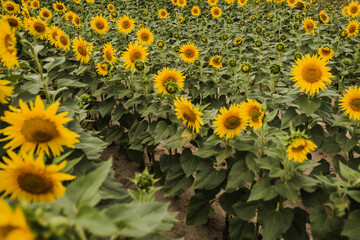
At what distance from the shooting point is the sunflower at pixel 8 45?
155 centimetres

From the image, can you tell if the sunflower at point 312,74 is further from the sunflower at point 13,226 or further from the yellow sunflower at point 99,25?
the yellow sunflower at point 99,25

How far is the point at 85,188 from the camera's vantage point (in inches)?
35.0

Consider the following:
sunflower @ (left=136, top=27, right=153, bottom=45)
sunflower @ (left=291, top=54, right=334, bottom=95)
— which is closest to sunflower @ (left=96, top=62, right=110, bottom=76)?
sunflower @ (left=136, top=27, right=153, bottom=45)

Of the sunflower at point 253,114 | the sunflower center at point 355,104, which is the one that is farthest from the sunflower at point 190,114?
the sunflower center at point 355,104

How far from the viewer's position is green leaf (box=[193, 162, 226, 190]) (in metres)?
2.15

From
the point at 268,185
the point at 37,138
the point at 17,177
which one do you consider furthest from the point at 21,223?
the point at 268,185

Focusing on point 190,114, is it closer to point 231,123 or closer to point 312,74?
point 231,123

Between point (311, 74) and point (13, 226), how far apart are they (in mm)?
2495

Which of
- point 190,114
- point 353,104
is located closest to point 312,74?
point 353,104

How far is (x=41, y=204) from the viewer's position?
849 mm

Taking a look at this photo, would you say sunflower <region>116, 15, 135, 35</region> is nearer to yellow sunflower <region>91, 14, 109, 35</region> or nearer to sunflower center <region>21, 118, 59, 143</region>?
yellow sunflower <region>91, 14, 109, 35</region>

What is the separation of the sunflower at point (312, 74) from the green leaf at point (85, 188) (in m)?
2.14

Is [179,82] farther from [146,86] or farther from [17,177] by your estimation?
[17,177]

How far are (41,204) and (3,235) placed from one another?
0.18 metres
